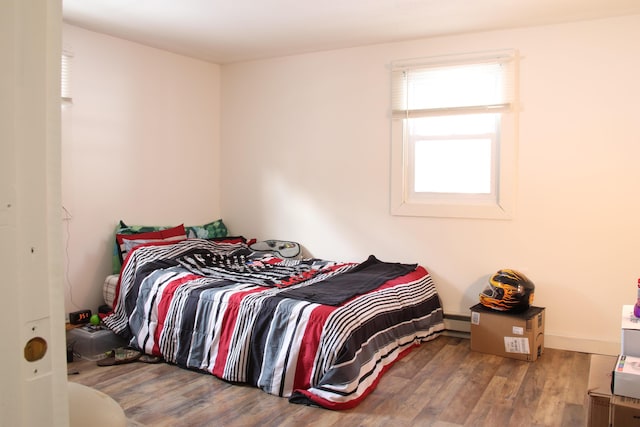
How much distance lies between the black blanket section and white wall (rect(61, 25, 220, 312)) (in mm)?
1875

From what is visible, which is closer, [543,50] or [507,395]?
[507,395]

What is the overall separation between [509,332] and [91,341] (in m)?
2.97

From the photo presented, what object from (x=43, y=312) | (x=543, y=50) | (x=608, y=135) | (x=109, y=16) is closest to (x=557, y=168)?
(x=608, y=135)

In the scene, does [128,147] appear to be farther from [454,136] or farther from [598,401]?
[598,401]

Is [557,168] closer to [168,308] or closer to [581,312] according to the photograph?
[581,312]

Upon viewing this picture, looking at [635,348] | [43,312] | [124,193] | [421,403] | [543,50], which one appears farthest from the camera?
[124,193]

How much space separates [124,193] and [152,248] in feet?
2.28

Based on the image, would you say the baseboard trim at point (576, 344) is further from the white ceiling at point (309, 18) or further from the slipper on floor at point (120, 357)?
the slipper on floor at point (120, 357)

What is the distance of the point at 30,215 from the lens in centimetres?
80

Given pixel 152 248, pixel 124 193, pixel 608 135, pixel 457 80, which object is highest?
pixel 457 80

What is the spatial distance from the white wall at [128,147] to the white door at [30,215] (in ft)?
12.3

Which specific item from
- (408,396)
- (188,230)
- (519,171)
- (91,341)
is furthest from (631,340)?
(188,230)

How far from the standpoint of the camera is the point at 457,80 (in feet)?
14.7

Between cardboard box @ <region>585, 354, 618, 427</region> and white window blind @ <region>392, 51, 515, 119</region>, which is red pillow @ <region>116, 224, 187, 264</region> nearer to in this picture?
white window blind @ <region>392, 51, 515, 119</region>
